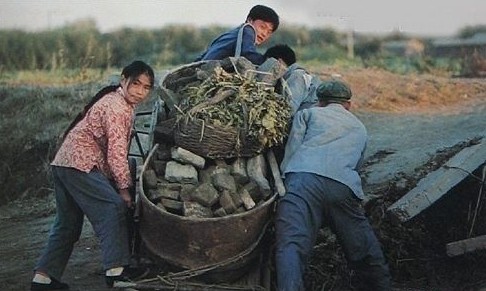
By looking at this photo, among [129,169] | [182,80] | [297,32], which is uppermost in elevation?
[182,80]

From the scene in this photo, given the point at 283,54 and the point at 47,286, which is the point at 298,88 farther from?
the point at 47,286

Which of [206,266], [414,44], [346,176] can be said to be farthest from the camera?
[414,44]

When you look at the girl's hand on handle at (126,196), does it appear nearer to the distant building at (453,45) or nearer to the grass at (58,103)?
the grass at (58,103)

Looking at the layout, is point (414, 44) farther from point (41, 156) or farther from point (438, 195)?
point (438, 195)

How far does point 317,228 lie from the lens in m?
5.46

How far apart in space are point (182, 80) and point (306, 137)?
1.09 m

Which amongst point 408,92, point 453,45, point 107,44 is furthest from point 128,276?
point 453,45

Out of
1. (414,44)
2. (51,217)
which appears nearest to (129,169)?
(51,217)

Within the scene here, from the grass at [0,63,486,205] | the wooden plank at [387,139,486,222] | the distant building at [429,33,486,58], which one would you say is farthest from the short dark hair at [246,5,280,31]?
the distant building at [429,33,486,58]

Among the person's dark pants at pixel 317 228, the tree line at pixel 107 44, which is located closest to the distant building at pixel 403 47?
the tree line at pixel 107 44

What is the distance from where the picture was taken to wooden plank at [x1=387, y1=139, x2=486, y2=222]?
6441 mm

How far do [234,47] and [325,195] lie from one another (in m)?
1.77

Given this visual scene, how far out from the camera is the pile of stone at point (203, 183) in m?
5.20

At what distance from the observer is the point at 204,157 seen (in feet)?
18.0
